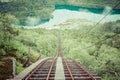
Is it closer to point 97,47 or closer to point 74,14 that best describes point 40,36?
point 74,14

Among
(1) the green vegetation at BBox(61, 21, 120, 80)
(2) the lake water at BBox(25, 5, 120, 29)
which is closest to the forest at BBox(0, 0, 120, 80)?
(1) the green vegetation at BBox(61, 21, 120, 80)

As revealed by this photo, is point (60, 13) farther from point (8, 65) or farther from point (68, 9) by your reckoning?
point (8, 65)

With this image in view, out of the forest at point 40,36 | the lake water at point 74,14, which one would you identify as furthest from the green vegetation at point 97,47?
the lake water at point 74,14

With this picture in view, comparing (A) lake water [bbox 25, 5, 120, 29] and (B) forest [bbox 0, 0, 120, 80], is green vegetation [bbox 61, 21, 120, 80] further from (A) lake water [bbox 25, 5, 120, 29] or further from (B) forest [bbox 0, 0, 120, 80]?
(A) lake water [bbox 25, 5, 120, 29]

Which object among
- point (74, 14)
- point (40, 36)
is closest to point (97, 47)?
point (74, 14)

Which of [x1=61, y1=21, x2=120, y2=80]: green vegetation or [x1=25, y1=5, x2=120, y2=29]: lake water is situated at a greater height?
[x1=25, y1=5, x2=120, y2=29]: lake water

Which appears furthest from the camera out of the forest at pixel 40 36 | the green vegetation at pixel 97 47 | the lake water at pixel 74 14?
the green vegetation at pixel 97 47

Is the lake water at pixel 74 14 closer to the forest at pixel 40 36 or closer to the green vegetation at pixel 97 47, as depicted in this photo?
the forest at pixel 40 36
